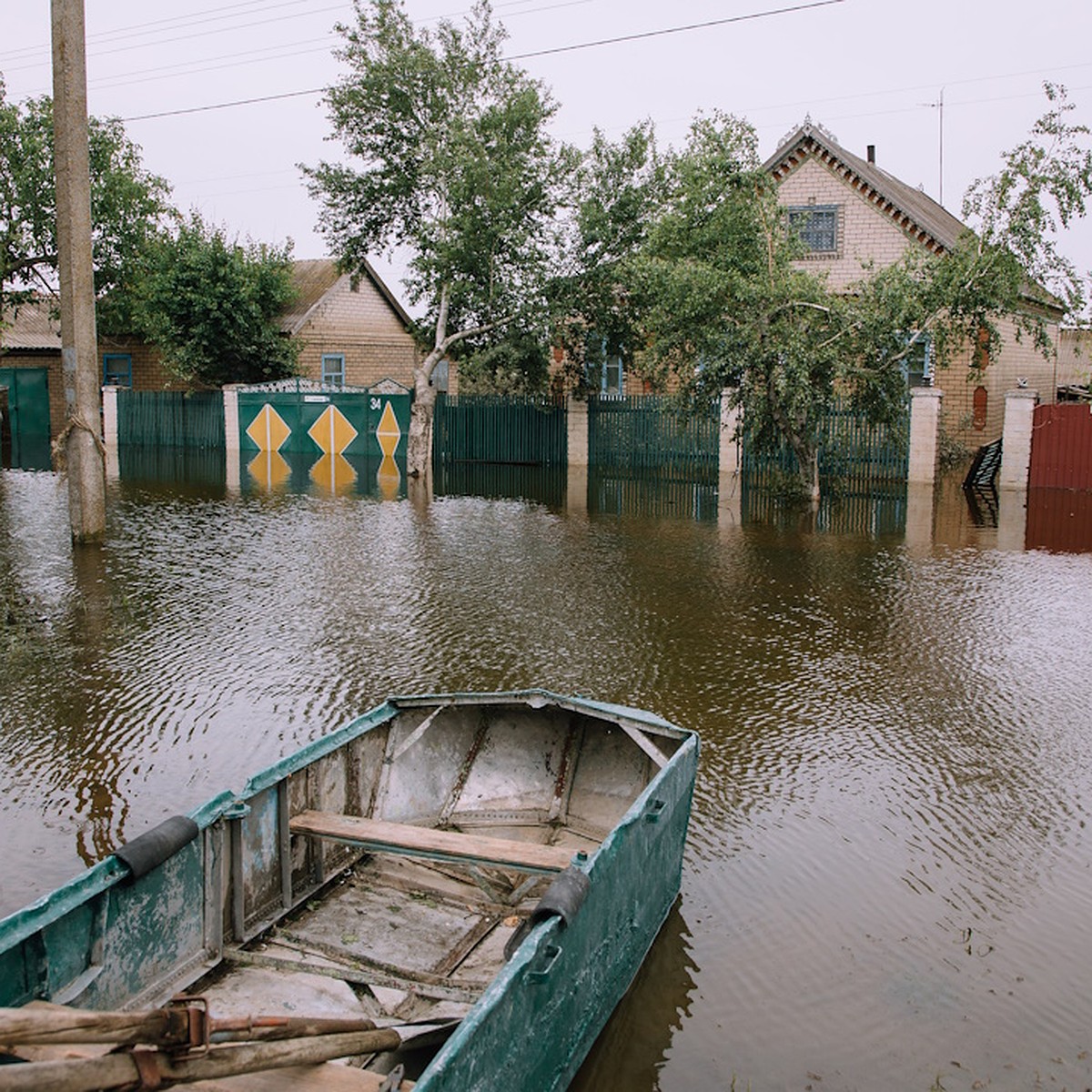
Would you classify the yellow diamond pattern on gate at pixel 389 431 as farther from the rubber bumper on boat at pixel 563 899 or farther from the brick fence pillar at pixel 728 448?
the rubber bumper on boat at pixel 563 899

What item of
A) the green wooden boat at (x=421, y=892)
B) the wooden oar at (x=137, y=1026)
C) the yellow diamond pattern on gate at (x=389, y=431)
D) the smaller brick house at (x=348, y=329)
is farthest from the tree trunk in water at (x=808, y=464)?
the smaller brick house at (x=348, y=329)

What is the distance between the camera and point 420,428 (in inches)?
1083

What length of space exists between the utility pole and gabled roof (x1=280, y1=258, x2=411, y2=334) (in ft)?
77.3

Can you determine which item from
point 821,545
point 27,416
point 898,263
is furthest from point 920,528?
point 27,416

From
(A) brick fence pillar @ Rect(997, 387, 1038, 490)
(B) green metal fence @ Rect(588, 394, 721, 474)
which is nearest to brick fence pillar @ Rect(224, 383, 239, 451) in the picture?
(B) green metal fence @ Rect(588, 394, 721, 474)

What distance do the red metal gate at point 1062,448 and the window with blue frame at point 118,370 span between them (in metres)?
31.6

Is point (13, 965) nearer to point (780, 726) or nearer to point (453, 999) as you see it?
point (453, 999)

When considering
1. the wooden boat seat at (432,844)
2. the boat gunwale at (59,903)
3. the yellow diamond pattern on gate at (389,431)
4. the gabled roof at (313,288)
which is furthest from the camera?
the gabled roof at (313,288)

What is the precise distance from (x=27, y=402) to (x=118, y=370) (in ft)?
11.1

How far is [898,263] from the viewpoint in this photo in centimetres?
1973

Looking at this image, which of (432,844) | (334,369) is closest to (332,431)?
(334,369)

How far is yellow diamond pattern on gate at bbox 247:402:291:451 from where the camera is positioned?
3297 centimetres

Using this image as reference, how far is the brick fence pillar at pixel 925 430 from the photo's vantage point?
23.4 meters

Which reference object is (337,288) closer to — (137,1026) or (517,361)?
(517,361)
